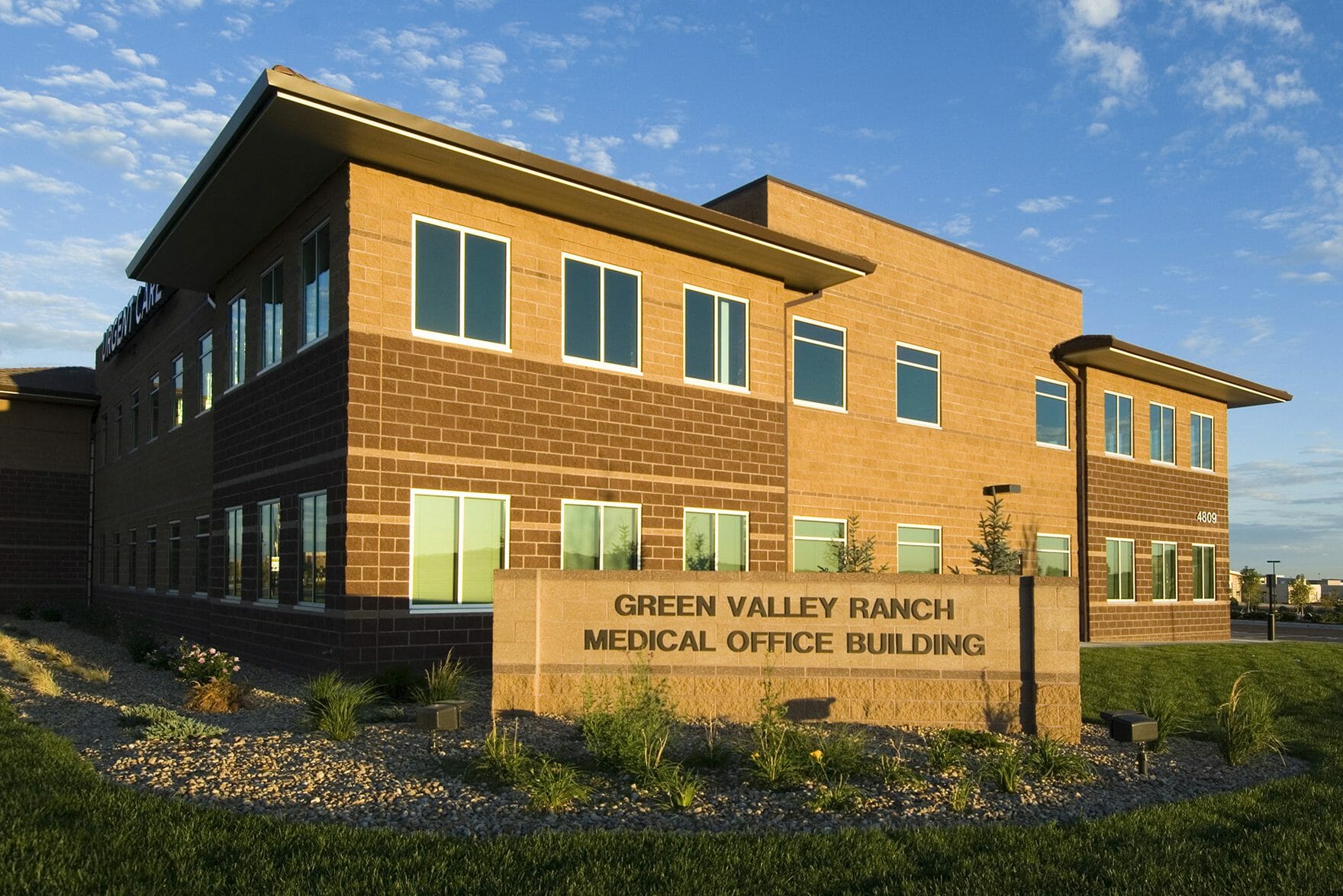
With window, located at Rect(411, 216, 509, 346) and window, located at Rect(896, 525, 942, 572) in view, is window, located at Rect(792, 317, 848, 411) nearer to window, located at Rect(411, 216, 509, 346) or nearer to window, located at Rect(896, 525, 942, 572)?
window, located at Rect(896, 525, 942, 572)

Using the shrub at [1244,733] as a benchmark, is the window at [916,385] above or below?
above

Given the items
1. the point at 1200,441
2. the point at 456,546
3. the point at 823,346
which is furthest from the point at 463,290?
the point at 1200,441

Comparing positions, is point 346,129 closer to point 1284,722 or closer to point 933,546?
point 1284,722

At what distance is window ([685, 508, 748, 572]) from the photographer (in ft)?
61.1

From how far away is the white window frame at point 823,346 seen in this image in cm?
2123

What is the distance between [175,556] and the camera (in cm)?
2470

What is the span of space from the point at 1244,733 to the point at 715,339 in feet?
36.0

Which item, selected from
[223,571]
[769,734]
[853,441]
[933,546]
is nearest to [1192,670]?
[933,546]

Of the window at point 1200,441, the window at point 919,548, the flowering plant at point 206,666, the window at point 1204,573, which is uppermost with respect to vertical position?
the window at point 1200,441

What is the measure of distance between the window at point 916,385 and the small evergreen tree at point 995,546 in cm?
255

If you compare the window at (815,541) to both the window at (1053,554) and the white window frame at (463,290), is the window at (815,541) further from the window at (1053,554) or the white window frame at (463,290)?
the white window frame at (463,290)

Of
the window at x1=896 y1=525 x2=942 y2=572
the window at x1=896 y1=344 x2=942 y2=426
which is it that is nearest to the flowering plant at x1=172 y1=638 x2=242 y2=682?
the window at x1=896 y1=525 x2=942 y2=572

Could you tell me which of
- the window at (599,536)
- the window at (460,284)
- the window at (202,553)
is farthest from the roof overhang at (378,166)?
the window at (202,553)

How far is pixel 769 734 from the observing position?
945cm
